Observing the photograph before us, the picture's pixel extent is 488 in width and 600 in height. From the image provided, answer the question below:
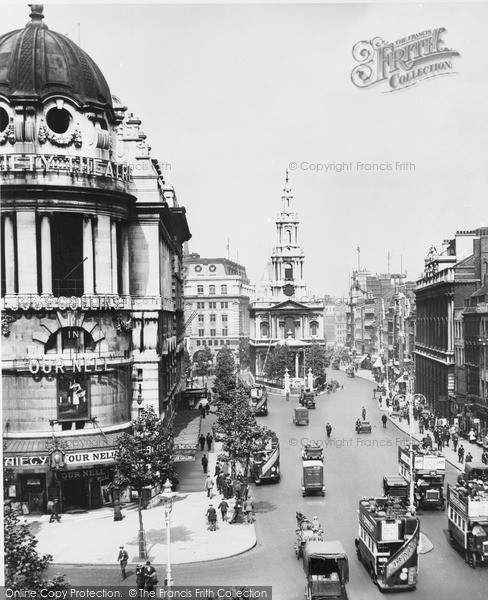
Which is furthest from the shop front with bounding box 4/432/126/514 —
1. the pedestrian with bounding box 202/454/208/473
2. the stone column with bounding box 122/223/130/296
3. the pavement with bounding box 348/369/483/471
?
the pavement with bounding box 348/369/483/471

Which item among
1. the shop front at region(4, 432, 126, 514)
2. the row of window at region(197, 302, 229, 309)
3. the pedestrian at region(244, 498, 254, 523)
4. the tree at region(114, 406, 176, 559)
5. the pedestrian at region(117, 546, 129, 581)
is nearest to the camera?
the pedestrian at region(117, 546, 129, 581)

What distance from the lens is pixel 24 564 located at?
61.9ft

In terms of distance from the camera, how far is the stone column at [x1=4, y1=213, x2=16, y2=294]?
31781 mm

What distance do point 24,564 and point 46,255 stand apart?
15900mm

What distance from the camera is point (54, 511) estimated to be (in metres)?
30.5

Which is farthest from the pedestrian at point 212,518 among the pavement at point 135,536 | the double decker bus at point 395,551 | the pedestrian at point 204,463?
the pedestrian at point 204,463

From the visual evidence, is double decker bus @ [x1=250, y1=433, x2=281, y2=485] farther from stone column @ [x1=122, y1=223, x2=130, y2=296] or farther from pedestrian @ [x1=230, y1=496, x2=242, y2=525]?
stone column @ [x1=122, y1=223, x2=130, y2=296]

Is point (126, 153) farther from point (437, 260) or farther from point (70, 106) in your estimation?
point (437, 260)

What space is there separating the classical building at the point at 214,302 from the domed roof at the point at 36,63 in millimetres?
74938

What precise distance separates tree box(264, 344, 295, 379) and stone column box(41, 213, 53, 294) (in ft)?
189

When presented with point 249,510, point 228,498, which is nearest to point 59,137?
point 228,498

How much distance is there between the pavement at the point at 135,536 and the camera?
27109 millimetres

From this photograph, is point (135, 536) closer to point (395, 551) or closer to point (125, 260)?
point (395, 551)

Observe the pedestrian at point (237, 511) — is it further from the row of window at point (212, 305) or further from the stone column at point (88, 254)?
the row of window at point (212, 305)
